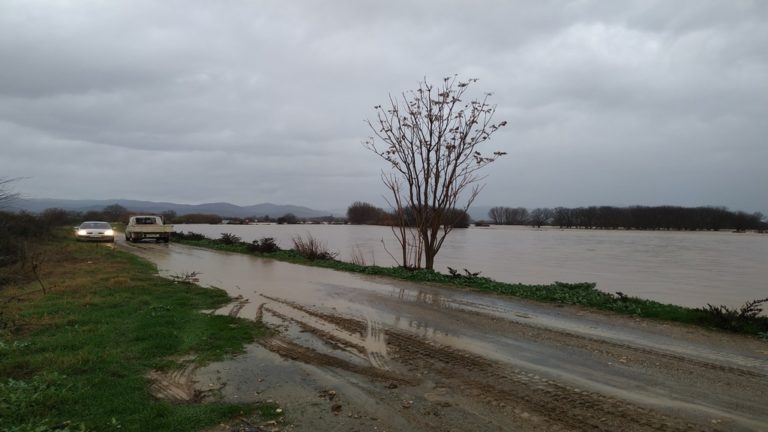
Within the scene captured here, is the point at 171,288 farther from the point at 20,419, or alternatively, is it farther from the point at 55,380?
the point at 20,419

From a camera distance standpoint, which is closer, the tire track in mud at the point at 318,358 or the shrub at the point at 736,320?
the tire track in mud at the point at 318,358

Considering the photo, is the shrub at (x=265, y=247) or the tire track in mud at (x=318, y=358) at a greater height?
the shrub at (x=265, y=247)

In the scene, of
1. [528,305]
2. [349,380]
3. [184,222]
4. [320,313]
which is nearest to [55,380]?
[349,380]

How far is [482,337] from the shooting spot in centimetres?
717

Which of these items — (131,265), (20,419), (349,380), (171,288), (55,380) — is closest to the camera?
(20,419)

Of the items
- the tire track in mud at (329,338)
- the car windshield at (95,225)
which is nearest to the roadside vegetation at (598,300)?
the tire track in mud at (329,338)

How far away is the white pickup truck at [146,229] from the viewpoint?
31489mm

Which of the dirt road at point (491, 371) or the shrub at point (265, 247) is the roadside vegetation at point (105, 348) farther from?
the shrub at point (265, 247)

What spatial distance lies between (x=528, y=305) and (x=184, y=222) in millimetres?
83328

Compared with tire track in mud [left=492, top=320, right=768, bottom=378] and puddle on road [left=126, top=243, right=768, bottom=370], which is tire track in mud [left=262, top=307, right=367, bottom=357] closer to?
puddle on road [left=126, top=243, right=768, bottom=370]

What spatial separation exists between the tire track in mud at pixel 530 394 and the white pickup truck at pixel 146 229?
2934cm

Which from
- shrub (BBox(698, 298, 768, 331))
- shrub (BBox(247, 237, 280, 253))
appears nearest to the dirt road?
shrub (BBox(698, 298, 768, 331))

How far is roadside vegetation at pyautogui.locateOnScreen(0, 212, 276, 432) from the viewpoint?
4.16 m

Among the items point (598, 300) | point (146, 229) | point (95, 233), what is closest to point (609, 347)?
point (598, 300)
